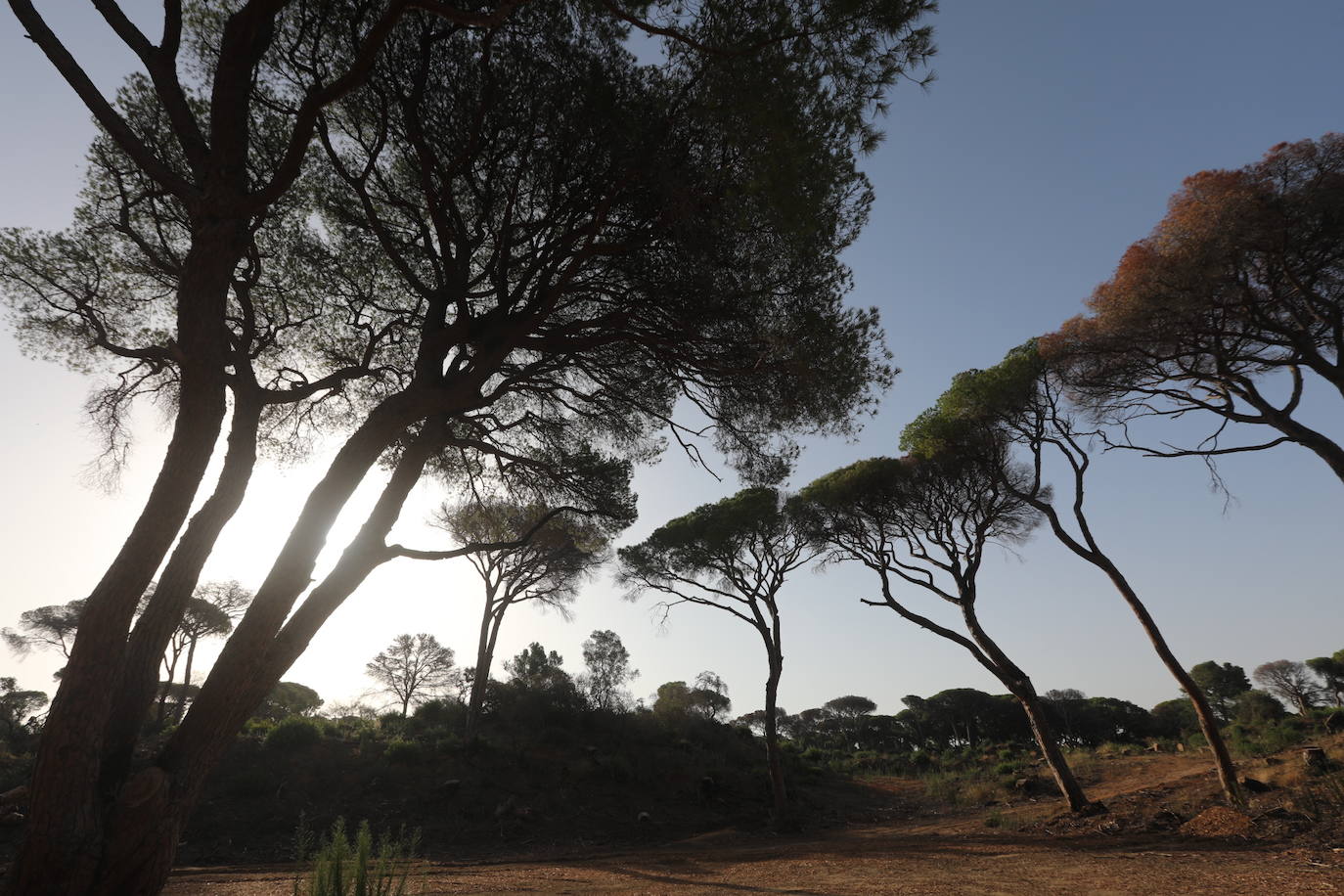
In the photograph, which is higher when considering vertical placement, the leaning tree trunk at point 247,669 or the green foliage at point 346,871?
the leaning tree trunk at point 247,669

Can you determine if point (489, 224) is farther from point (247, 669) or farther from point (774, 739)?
point (774, 739)

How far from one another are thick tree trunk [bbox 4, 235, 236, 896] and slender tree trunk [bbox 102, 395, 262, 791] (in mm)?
177

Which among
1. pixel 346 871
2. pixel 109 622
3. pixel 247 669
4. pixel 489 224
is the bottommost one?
pixel 346 871

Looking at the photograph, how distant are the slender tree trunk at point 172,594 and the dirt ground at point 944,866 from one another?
2.05m

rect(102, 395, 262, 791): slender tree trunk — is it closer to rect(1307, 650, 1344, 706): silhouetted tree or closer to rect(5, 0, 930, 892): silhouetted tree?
rect(5, 0, 930, 892): silhouetted tree

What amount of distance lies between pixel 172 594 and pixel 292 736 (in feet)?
48.1

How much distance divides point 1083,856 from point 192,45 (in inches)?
528

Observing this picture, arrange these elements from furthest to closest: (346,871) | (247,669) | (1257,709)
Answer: (1257,709) < (247,669) < (346,871)

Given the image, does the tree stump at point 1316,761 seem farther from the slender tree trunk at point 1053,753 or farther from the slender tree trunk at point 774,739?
the slender tree trunk at point 774,739

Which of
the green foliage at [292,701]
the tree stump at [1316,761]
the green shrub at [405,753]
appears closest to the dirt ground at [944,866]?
the tree stump at [1316,761]

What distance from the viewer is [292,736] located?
15766 millimetres

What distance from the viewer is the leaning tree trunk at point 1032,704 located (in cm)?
1077

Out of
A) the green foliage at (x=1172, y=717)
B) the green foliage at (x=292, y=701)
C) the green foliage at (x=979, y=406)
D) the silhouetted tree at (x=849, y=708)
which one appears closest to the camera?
the green foliage at (x=979, y=406)

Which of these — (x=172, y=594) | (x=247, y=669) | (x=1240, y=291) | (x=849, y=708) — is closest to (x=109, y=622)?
(x=172, y=594)
